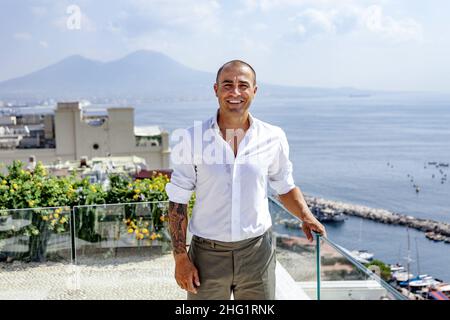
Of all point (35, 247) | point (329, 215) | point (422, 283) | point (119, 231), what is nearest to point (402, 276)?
point (422, 283)

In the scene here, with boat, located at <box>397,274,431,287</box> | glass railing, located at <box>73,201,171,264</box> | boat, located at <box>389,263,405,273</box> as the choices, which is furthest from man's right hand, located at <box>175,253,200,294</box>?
boat, located at <box>389,263,405,273</box>

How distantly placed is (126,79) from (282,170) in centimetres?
17067

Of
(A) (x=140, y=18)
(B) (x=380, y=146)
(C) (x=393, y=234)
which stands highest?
(A) (x=140, y=18)

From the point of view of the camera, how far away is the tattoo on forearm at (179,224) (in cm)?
172

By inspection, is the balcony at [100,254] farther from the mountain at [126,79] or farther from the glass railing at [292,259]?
the mountain at [126,79]

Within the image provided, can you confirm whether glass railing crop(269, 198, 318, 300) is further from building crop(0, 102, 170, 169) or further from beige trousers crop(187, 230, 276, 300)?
building crop(0, 102, 170, 169)

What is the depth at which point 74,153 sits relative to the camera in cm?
3222

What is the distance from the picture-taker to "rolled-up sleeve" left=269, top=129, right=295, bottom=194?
1.74 m

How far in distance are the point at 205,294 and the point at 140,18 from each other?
122721 mm

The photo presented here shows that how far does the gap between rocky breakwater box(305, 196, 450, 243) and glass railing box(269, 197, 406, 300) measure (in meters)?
39.9

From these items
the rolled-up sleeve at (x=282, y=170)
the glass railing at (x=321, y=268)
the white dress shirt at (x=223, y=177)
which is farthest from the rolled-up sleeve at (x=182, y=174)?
the glass railing at (x=321, y=268)

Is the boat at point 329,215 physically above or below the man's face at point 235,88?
below
